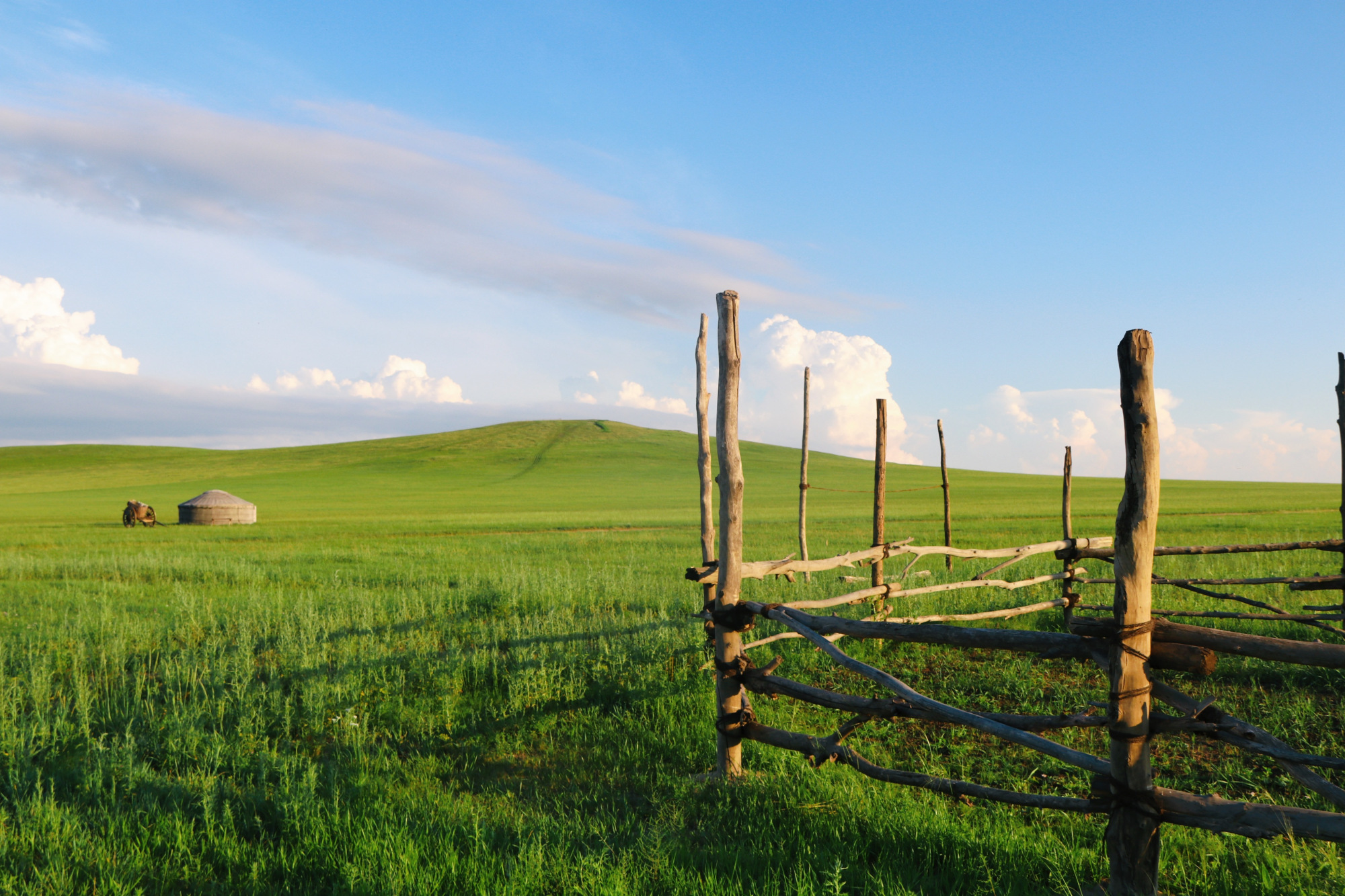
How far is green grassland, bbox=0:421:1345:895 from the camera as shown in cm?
352

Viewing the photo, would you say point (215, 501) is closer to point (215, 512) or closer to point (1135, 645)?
point (215, 512)

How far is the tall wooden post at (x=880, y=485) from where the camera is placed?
10.1 metres

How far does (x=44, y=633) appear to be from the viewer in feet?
29.8

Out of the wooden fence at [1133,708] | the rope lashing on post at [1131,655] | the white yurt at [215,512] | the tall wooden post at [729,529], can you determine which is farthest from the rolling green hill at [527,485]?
the rope lashing on post at [1131,655]

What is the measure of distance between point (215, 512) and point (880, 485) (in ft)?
114

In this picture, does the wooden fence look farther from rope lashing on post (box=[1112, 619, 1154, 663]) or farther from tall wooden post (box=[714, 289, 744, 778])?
tall wooden post (box=[714, 289, 744, 778])

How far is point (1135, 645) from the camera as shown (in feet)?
10.5

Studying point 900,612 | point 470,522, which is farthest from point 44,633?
point 470,522

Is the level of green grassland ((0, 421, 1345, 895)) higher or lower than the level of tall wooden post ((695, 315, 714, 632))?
lower

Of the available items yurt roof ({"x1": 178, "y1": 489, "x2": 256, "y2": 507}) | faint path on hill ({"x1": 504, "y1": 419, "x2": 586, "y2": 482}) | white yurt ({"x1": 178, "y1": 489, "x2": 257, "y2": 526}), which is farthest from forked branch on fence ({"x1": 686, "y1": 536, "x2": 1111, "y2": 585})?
faint path on hill ({"x1": 504, "y1": 419, "x2": 586, "y2": 482})

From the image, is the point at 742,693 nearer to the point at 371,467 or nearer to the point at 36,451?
the point at 371,467

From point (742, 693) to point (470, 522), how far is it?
2968cm

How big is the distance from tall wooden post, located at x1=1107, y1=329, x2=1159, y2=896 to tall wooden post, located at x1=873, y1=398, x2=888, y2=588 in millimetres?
5547

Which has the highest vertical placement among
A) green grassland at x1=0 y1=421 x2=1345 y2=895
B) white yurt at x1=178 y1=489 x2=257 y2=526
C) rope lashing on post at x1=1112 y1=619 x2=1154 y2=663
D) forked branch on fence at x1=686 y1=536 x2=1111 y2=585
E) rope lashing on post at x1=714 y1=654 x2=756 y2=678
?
rope lashing on post at x1=1112 y1=619 x2=1154 y2=663
